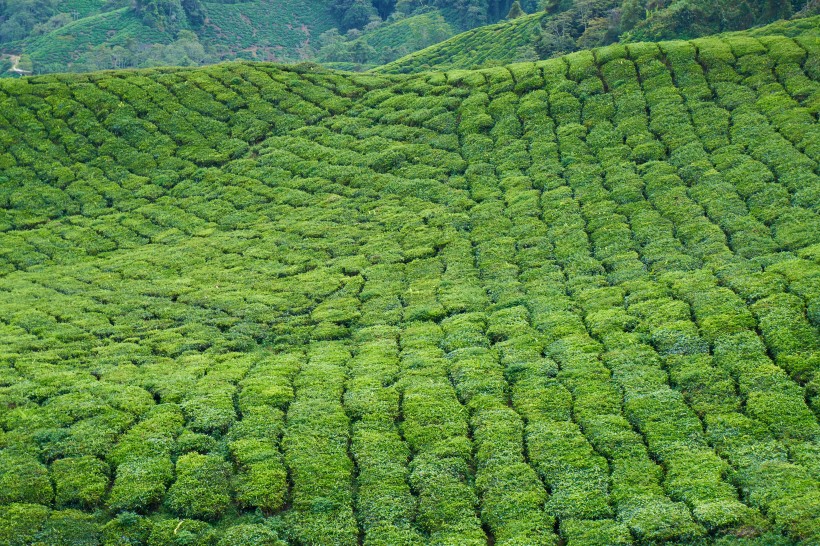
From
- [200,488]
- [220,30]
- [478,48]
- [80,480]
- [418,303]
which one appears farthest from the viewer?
[220,30]

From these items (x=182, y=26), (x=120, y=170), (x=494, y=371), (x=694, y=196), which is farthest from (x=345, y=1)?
(x=494, y=371)

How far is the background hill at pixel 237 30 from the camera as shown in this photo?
128 metres

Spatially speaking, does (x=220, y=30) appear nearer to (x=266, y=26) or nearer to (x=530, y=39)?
(x=266, y=26)

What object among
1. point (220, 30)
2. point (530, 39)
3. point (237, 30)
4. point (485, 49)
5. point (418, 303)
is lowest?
point (418, 303)

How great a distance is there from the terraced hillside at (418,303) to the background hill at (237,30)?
43778mm

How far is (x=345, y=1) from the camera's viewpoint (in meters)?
165

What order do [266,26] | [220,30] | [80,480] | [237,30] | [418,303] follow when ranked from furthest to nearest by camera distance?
[266,26], [237,30], [220,30], [418,303], [80,480]

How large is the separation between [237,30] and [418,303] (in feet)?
450

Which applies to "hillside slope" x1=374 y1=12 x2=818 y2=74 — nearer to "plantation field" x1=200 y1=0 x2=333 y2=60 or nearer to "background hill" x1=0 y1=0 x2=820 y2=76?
"background hill" x1=0 y1=0 x2=820 y2=76

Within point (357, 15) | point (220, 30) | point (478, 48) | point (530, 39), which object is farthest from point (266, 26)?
point (530, 39)

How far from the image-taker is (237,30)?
15488 centimetres

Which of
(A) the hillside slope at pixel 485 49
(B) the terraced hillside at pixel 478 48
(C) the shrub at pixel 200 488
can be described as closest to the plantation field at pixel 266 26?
(B) the terraced hillside at pixel 478 48

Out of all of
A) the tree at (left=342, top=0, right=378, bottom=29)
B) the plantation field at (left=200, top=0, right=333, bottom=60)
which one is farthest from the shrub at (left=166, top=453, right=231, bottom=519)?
the tree at (left=342, top=0, right=378, bottom=29)

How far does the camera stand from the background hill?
128 metres
